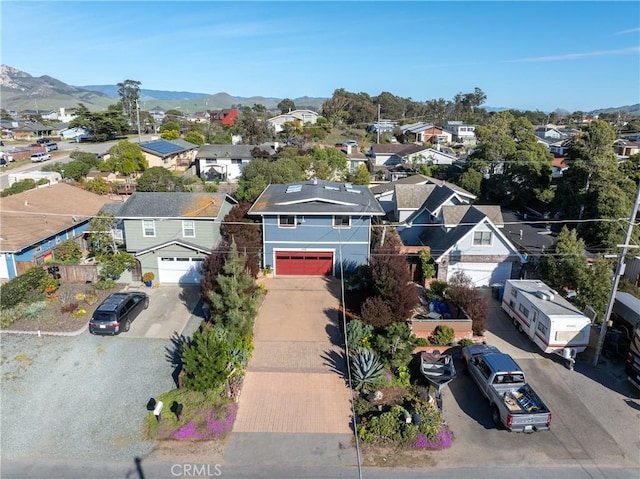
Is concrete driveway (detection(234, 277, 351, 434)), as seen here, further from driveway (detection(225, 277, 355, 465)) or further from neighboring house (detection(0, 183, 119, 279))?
neighboring house (detection(0, 183, 119, 279))

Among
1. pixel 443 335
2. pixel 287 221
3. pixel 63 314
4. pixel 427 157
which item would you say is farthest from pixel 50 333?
pixel 427 157

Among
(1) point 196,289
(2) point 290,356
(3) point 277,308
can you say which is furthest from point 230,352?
(1) point 196,289

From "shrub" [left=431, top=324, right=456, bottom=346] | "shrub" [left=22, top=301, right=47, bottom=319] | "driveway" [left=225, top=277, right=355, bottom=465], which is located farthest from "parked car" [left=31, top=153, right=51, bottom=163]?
"shrub" [left=431, top=324, right=456, bottom=346]

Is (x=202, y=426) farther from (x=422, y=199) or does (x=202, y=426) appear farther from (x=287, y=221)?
(x=422, y=199)

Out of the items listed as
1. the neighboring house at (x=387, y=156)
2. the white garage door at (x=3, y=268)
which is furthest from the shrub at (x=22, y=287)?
the neighboring house at (x=387, y=156)

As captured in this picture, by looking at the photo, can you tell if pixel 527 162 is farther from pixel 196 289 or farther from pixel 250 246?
pixel 196 289
